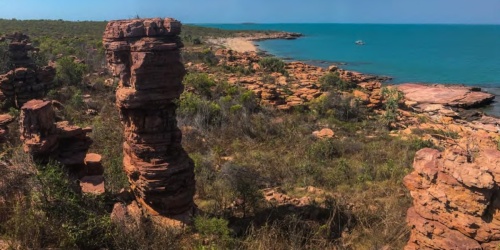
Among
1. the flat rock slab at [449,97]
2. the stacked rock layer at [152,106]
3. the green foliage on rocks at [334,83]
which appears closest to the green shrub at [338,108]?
the green foliage on rocks at [334,83]

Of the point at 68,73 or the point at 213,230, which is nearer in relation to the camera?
the point at 213,230

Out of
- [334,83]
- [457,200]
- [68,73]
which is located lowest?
[334,83]

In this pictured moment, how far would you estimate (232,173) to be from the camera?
12078 mm

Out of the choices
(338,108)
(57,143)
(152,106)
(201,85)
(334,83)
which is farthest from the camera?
(334,83)

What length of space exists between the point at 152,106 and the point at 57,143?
268 cm

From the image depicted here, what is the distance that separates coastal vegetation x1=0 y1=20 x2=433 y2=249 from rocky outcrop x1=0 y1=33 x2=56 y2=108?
717mm

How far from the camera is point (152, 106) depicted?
8.13m

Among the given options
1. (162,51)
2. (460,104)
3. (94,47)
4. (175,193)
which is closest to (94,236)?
(175,193)

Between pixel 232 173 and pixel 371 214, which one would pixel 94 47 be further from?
pixel 371 214

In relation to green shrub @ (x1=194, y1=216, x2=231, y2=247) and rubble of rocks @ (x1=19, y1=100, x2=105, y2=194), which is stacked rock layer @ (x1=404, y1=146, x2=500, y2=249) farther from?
rubble of rocks @ (x1=19, y1=100, x2=105, y2=194)

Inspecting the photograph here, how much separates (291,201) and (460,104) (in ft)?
92.6

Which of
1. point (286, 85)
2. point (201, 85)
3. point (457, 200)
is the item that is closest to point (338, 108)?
point (201, 85)

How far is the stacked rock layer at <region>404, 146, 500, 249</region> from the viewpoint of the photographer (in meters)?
5.77

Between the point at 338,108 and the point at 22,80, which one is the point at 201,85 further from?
the point at 22,80
